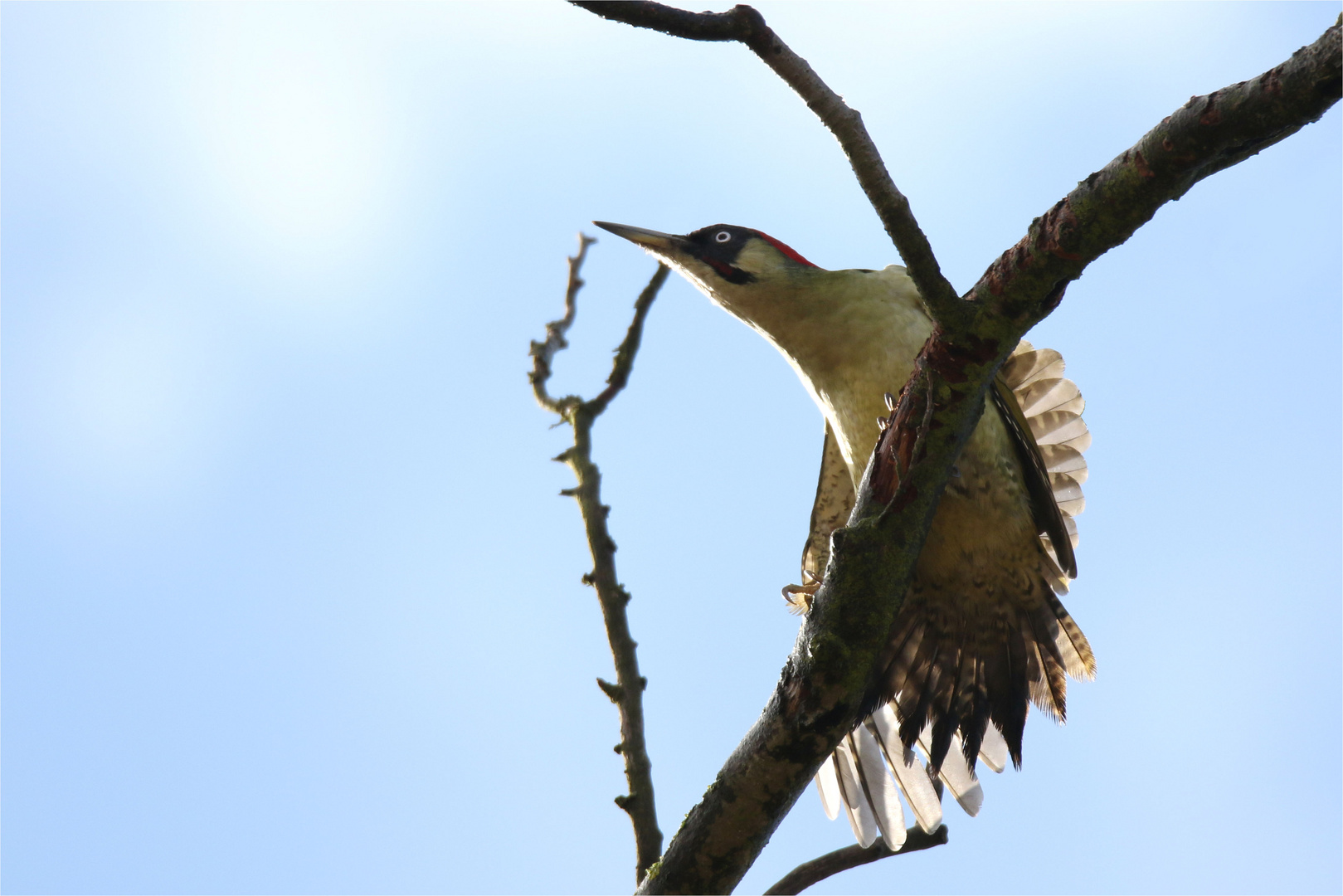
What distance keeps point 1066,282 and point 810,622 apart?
3.67 ft

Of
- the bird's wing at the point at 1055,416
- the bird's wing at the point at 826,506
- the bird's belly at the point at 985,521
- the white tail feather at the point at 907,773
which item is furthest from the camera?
the bird's wing at the point at 1055,416

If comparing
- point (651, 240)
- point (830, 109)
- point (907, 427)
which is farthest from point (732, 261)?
point (830, 109)

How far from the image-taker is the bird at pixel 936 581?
425 cm

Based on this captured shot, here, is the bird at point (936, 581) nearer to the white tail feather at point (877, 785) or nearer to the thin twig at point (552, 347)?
the white tail feather at point (877, 785)

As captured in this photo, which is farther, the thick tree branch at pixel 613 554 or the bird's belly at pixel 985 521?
the bird's belly at pixel 985 521

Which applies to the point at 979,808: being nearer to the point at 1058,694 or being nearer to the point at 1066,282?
the point at 1058,694

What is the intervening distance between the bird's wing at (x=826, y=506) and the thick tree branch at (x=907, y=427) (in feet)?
6.56

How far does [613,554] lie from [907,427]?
3.60 ft

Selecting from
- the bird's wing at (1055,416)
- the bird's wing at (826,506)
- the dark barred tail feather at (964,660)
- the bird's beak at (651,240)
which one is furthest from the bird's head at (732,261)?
the dark barred tail feather at (964,660)

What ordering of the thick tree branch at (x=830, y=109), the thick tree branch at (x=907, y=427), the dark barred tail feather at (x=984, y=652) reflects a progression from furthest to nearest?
the dark barred tail feather at (x=984, y=652) → the thick tree branch at (x=907, y=427) → the thick tree branch at (x=830, y=109)

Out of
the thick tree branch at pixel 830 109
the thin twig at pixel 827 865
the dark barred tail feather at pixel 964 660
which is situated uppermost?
the thick tree branch at pixel 830 109

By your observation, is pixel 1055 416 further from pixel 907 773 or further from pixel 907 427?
pixel 907 427

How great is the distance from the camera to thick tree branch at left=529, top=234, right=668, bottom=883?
11.2 feet

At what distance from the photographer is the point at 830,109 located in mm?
2453
